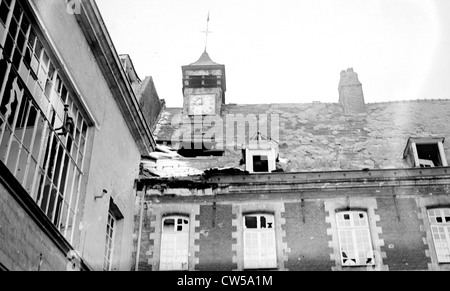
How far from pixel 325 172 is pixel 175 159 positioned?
5.34m

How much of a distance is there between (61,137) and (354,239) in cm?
1038

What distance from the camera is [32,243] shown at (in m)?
10.8

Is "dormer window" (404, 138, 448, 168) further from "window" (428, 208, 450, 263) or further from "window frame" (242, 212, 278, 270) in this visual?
"window frame" (242, 212, 278, 270)

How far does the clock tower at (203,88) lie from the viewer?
25.7 meters

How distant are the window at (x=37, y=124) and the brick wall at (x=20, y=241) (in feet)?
2.13

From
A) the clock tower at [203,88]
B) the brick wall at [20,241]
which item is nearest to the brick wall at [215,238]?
the clock tower at [203,88]

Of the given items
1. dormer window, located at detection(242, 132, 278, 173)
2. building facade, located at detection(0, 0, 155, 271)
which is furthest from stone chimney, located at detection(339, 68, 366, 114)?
building facade, located at detection(0, 0, 155, 271)

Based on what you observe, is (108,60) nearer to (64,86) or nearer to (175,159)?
(64,86)

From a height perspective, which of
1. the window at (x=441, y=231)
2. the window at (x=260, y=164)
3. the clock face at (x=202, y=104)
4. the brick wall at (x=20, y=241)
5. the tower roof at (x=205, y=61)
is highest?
the tower roof at (x=205, y=61)

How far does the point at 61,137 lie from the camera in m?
12.8

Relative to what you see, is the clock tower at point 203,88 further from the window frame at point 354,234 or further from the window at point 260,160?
the window frame at point 354,234

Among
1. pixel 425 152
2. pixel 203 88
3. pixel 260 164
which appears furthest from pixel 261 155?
pixel 203 88

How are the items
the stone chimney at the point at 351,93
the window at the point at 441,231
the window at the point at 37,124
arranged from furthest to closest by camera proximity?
the stone chimney at the point at 351,93, the window at the point at 441,231, the window at the point at 37,124

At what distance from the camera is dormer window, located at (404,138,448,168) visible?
69.2 ft
